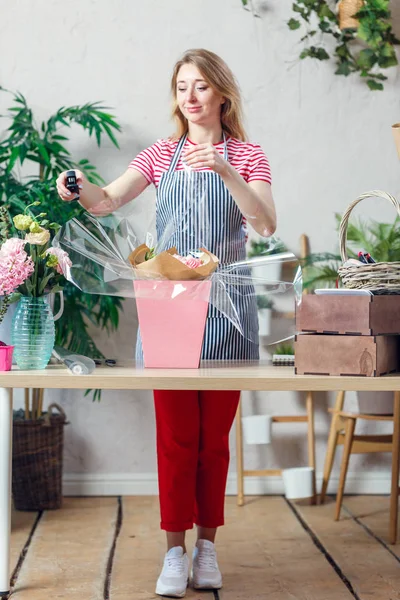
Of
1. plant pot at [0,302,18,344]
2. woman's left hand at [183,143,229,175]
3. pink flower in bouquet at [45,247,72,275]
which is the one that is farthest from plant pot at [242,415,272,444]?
woman's left hand at [183,143,229,175]

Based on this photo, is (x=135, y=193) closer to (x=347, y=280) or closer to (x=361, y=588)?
(x=347, y=280)

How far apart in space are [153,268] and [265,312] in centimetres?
30

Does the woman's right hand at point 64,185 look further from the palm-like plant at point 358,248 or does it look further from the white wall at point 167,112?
the white wall at point 167,112

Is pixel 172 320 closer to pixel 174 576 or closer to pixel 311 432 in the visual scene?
pixel 174 576

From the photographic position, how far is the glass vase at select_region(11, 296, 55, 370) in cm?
197

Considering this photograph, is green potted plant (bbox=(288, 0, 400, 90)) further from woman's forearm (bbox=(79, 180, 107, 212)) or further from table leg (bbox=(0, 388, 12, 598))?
table leg (bbox=(0, 388, 12, 598))

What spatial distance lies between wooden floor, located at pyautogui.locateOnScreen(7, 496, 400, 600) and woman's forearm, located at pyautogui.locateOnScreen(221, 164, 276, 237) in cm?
104

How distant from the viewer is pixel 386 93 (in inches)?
144

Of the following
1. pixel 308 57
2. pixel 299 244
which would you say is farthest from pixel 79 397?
pixel 308 57

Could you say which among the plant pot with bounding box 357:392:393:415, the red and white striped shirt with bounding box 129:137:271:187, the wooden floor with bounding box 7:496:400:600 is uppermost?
the red and white striped shirt with bounding box 129:137:271:187

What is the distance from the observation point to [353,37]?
359cm

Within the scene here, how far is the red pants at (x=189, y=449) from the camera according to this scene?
2.22 m

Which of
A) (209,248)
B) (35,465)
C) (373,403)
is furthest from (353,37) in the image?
(35,465)

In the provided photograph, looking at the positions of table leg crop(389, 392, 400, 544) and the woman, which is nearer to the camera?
the woman
